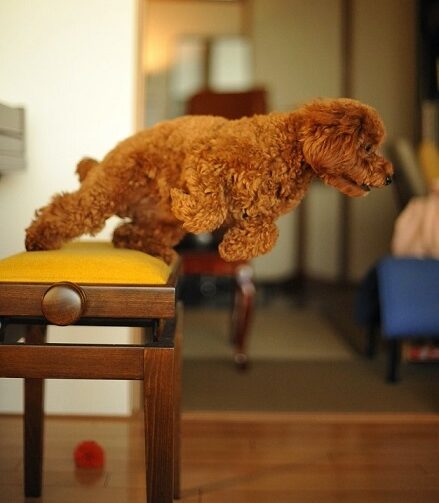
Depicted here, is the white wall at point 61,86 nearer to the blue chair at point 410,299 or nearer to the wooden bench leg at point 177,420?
the wooden bench leg at point 177,420

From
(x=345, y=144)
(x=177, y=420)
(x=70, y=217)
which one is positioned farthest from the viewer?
(x=177, y=420)

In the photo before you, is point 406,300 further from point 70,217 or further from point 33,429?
point 70,217

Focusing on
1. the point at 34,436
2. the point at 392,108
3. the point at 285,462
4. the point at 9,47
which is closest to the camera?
the point at 34,436

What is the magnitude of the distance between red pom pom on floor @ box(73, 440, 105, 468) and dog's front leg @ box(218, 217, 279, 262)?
88 centimetres

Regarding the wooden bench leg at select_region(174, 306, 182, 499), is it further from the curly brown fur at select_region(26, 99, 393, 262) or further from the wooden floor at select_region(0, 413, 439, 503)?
the curly brown fur at select_region(26, 99, 393, 262)

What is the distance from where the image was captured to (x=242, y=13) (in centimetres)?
602

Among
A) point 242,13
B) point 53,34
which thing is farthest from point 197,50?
point 53,34

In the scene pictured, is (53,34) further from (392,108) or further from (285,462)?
(392,108)

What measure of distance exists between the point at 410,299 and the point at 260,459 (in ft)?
3.45

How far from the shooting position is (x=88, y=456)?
190 cm

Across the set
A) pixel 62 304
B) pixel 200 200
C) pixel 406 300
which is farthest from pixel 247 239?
pixel 406 300

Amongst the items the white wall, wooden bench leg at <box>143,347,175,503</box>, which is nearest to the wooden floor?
the white wall

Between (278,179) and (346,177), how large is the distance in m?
0.11

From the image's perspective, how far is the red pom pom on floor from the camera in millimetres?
1897
